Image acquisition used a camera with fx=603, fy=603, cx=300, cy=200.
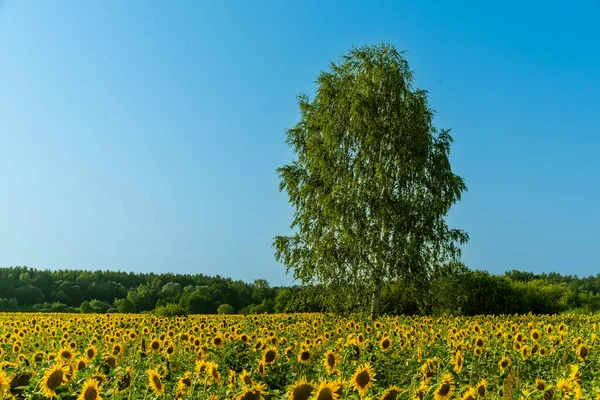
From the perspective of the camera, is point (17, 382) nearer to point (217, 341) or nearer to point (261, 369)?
point (261, 369)

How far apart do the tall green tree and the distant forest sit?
938 millimetres

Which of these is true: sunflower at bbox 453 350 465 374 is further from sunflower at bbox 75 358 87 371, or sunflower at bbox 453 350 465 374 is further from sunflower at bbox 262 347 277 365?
sunflower at bbox 75 358 87 371

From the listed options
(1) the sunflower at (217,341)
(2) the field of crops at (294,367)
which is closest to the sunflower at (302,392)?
(2) the field of crops at (294,367)

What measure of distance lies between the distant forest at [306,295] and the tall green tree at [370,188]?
3.08ft

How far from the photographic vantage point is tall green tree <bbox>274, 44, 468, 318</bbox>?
21.1 metres

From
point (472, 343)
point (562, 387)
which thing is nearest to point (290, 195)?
point (472, 343)

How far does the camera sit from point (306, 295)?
869 inches

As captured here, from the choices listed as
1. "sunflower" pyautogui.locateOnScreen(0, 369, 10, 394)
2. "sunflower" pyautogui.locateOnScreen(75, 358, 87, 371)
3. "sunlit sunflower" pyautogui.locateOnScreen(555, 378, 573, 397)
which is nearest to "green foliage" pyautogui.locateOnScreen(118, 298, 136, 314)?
"sunflower" pyautogui.locateOnScreen(75, 358, 87, 371)

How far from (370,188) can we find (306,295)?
4.56 meters

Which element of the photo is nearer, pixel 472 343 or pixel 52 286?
Answer: pixel 472 343

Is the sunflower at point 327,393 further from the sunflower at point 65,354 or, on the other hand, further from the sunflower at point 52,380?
the sunflower at point 65,354

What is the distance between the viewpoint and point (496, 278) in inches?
1088

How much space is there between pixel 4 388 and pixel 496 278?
26359 mm

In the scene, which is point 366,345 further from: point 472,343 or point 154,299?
point 154,299
